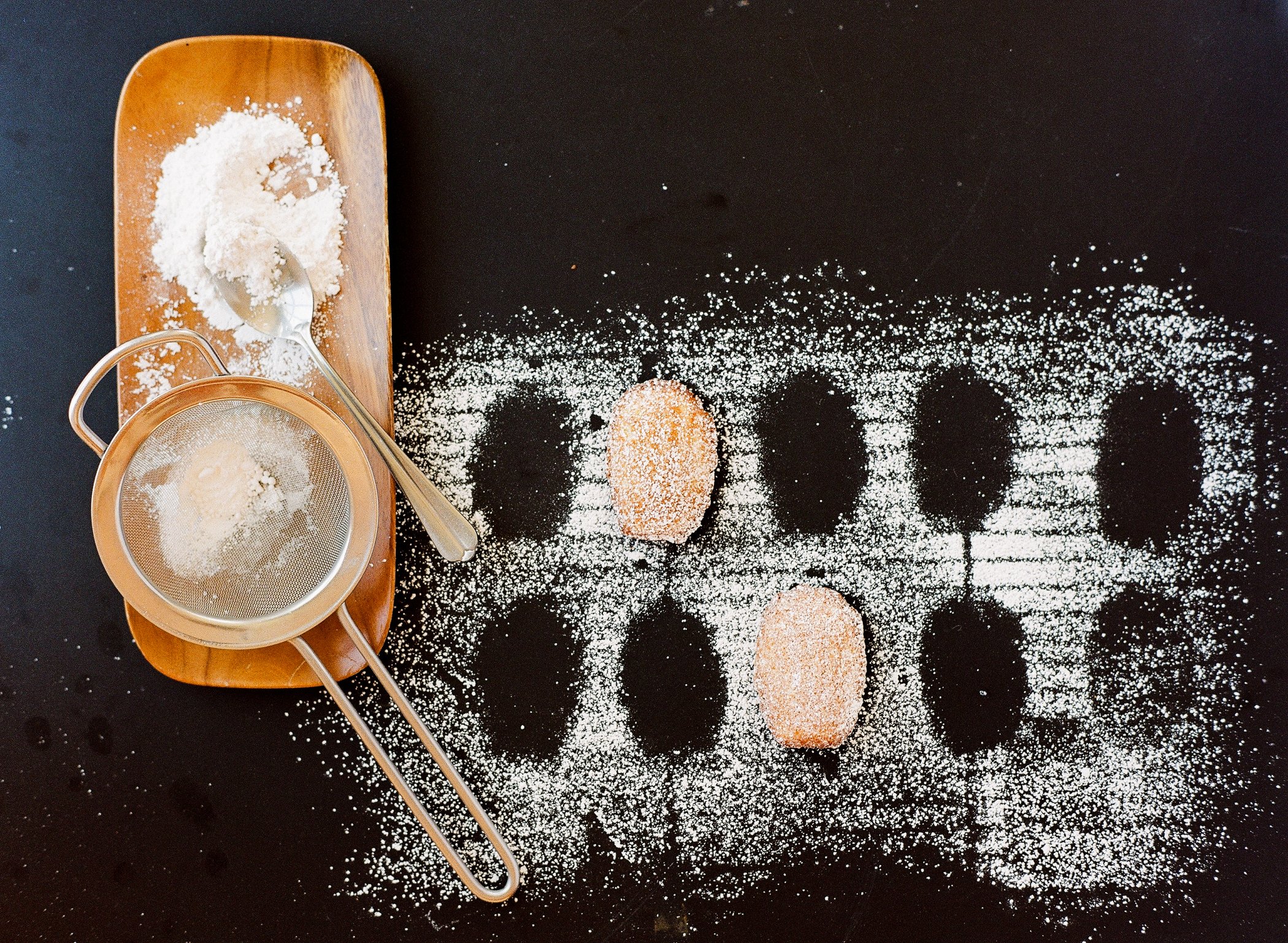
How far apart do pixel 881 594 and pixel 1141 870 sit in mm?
449

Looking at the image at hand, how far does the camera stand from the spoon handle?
81 cm

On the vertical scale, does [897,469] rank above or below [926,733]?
above

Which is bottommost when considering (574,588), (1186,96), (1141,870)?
(1141,870)

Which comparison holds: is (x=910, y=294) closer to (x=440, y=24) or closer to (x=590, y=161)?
(x=590, y=161)

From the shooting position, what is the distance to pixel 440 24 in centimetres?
87

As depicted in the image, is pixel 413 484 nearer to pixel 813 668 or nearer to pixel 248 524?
pixel 248 524

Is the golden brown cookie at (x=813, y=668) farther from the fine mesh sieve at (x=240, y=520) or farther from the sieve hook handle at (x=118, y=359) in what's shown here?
the sieve hook handle at (x=118, y=359)

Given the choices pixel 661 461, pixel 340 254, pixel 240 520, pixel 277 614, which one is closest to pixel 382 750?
pixel 277 614

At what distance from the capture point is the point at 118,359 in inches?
30.0

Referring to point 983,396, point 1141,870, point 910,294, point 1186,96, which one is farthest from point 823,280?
point 1141,870

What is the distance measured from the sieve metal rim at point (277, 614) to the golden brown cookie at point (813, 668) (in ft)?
1.53

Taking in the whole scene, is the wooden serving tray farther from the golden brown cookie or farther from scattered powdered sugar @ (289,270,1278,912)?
the golden brown cookie

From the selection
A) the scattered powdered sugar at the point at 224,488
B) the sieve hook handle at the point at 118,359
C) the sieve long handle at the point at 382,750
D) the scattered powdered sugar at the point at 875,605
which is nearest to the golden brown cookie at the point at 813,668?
the scattered powdered sugar at the point at 875,605

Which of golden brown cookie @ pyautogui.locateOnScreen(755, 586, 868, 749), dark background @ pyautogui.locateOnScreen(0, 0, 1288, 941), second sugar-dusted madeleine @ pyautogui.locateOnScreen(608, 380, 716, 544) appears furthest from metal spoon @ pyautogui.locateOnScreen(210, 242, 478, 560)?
golden brown cookie @ pyautogui.locateOnScreen(755, 586, 868, 749)
